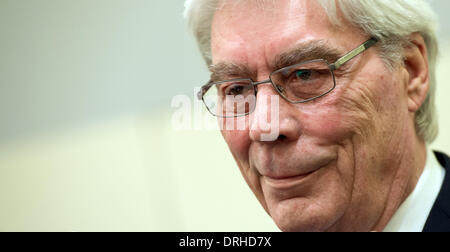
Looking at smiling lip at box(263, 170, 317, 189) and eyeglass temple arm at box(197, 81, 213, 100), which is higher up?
eyeglass temple arm at box(197, 81, 213, 100)

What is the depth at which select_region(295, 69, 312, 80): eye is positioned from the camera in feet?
4.23

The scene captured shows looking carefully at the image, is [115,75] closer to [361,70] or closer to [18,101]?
[18,101]

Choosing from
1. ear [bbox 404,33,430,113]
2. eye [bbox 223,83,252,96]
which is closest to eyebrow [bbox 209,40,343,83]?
eye [bbox 223,83,252,96]

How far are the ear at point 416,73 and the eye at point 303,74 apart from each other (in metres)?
0.31

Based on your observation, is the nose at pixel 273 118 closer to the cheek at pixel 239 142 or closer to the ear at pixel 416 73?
the cheek at pixel 239 142

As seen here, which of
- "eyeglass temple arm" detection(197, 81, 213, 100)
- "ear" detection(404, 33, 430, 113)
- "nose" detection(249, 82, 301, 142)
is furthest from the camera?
"eyeglass temple arm" detection(197, 81, 213, 100)

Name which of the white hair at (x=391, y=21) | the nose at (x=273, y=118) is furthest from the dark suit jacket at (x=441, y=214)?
the nose at (x=273, y=118)

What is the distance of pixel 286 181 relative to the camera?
4.27 feet

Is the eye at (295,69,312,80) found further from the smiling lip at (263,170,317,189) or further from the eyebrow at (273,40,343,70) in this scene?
the smiling lip at (263,170,317,189)

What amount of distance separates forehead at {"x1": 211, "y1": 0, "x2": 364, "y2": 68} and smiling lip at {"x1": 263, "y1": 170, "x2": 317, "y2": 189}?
35cm

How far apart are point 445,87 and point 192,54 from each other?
1325 millimetres

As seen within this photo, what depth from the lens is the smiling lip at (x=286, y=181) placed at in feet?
4.22

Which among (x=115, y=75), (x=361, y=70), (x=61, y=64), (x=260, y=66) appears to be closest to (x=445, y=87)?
(x=361, y=70)

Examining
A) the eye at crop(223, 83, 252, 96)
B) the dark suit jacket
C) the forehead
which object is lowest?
the dark suit jacket
